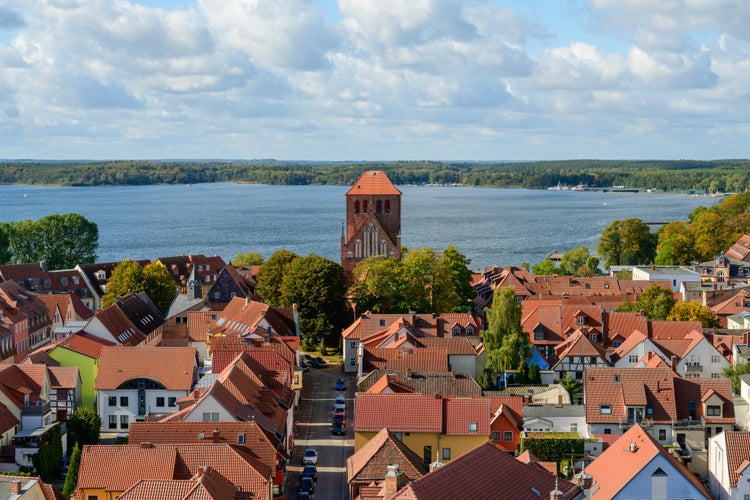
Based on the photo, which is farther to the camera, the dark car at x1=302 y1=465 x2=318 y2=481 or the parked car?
the parked car

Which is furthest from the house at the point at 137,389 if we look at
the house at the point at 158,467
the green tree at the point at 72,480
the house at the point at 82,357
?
the house at the point at 158,467

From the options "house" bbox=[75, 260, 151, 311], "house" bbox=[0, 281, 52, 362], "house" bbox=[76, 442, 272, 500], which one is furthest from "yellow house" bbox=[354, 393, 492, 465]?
"house" bbox=[75, 260, 151, 311]

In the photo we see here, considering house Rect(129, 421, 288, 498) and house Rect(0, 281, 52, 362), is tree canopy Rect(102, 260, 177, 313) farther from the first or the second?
house Rect(129, 421, 288, 498)

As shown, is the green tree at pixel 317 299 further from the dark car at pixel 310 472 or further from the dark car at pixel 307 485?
the dark car at pixel 307 485

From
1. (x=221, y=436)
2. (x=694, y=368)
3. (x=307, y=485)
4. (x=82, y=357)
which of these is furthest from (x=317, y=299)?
(x=221, y=436)

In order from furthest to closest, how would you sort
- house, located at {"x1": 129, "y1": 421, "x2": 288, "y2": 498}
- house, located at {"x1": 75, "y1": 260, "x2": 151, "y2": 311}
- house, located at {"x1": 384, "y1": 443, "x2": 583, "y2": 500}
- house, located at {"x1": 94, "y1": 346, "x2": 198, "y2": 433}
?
house, located at {"x1": 75, "y1": 260, "x2": 151, "y2": 311} < house, located at {"x1": 94, "y1": 346, "x2": 198, "y2": 433} < house, located at {"x1": 129, "y1": 421, "x2": 288, "y2": 498} < house, located at {"x1": 384, "y1": 443, "x2": 583, "y2": 500}

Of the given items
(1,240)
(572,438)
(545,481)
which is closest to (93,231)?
(1,240)

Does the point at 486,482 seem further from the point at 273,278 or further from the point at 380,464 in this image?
the point at 273,278

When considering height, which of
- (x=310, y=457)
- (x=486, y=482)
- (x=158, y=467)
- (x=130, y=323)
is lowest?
(x=310, y=457)
